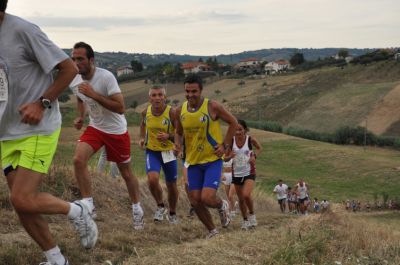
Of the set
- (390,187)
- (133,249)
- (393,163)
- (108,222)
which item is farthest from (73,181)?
(393,163)

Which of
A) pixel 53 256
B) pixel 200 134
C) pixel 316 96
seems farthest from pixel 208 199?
pixel 316 96

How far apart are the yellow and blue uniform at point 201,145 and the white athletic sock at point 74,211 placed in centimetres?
242

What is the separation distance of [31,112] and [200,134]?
3059 mm

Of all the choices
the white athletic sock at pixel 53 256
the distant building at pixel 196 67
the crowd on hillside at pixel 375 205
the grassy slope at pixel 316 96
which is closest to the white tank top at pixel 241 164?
the white athletic sock at pixel 53 256

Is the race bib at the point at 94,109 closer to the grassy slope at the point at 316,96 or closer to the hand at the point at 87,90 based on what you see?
the hand at the point at 87,90

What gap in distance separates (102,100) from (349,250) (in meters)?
3.18

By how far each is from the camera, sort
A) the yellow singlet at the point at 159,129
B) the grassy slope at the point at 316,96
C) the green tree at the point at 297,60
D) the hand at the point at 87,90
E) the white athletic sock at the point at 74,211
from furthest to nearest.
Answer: the green tree at the point at 297,60 → the grassy slope at the point at 316,96 → the yellow singlet at the point at 159,129 → the hand at the point at 87,90 → the white athletic sock at the point at 74,211

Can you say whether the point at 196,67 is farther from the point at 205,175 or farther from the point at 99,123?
the point at 99,123

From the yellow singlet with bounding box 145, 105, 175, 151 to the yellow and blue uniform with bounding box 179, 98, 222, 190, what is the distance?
116 cm

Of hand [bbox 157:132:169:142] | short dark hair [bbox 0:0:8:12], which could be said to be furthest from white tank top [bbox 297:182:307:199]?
short dark hair [bbox 0:0:8:12]

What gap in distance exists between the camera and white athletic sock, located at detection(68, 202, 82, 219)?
4.61 m

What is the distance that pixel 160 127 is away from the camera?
26.8 ft

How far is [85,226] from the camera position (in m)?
4.90

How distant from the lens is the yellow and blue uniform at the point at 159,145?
8180 mm
